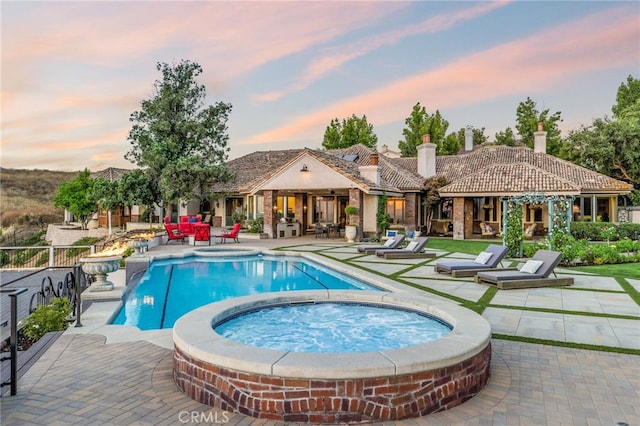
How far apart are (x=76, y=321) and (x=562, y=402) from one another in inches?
271

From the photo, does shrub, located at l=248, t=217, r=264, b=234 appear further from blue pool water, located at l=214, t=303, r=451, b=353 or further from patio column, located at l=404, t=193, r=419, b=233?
blue pool water, located at l=214, t=303, r=451, b=353

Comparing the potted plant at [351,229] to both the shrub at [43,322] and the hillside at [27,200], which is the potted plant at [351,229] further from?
the hillside at [27,200]

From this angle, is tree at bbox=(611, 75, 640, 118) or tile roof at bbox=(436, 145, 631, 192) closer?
tile roof at bbox=(436, 145, 631, 192)

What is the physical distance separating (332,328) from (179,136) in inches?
992

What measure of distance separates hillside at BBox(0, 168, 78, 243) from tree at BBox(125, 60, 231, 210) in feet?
57.9

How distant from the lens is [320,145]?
48.6m

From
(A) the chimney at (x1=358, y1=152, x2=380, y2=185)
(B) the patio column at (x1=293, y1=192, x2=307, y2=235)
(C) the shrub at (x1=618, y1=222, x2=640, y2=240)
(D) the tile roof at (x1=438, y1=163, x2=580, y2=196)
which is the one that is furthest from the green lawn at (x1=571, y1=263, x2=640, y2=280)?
(B) the patio column at (x1=293, y1=192, x2=307, y2=235)

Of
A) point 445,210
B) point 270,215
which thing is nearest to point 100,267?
point 270,215

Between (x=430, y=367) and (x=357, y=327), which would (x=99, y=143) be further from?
(x=430, y=367)

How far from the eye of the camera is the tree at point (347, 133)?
1827 inches

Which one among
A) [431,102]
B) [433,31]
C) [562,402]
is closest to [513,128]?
[431,102]

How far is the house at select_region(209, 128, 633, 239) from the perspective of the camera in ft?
75.0

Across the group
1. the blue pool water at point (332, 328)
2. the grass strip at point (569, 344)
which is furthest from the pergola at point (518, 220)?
the blue pool water at point (332, 328)

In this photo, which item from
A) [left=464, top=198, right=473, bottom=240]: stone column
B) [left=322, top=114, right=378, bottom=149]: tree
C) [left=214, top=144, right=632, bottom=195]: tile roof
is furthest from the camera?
[left=322, top=114, right=378, bottom=149]: tree
